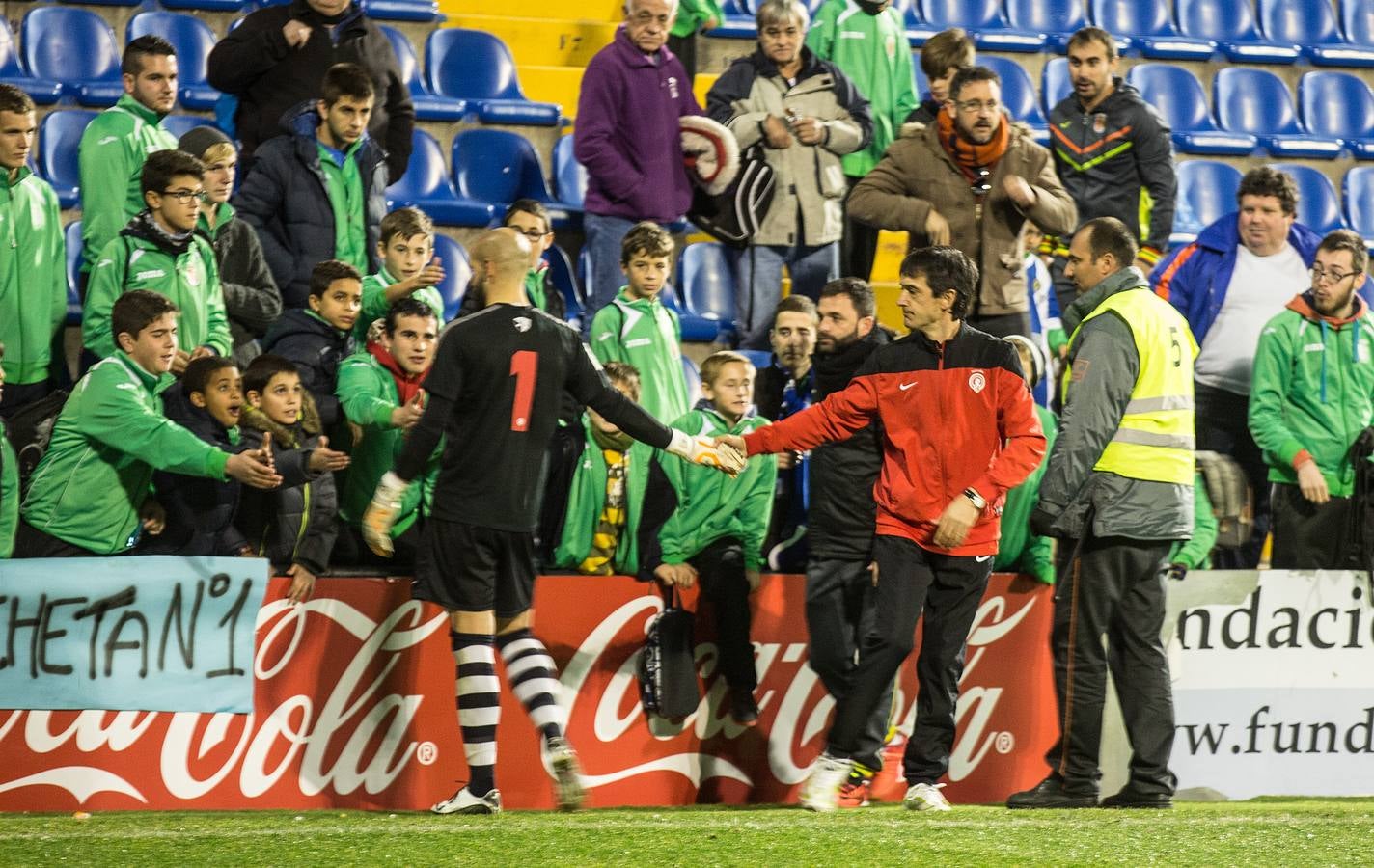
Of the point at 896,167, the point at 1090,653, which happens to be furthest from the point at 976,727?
the point at 896,167

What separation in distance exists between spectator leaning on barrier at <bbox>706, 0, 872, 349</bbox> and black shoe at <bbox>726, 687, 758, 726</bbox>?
2295 mm

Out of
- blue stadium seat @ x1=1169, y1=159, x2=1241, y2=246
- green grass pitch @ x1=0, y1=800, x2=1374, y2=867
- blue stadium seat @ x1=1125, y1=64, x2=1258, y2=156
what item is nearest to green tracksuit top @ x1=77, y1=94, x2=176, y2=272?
green grass pitch @ x1=0, y1=800, x2=1374, y2=867

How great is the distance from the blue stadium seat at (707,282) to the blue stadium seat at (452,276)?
3.83ft

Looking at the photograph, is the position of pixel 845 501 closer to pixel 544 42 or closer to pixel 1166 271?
pixel 1166 271

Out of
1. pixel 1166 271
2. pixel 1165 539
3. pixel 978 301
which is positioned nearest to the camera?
pixel 1165 539

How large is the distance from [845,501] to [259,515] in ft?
7.05

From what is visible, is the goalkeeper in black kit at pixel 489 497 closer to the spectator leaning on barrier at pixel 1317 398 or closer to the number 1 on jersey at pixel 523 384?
the number 1 on jersey at pixel 523 384

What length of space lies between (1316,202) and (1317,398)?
405cm

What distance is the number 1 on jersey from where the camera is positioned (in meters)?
5.66

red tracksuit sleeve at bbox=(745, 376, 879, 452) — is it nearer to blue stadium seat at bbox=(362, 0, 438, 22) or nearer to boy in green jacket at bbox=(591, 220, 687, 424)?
boy in green jacket at bbox=(591, 220, 687, 424)

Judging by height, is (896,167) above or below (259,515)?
above

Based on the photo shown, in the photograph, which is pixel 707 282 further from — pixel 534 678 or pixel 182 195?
pixel 534 678

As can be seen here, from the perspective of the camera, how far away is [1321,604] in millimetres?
7000

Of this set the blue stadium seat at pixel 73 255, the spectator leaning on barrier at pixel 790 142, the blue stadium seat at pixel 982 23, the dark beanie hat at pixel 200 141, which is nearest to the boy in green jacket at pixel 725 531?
the spectator leaning on barrier at pixel 790 142
